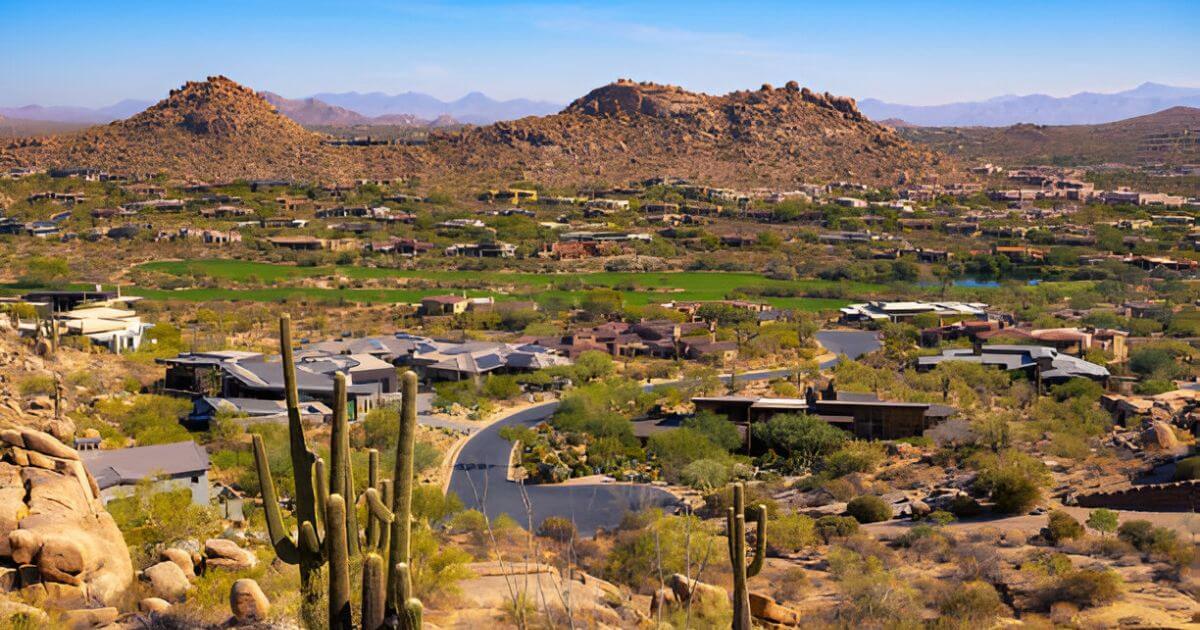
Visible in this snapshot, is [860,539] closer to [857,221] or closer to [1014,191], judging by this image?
[857,221]

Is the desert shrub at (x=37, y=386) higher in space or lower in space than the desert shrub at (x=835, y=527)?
higher

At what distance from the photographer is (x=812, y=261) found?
81188 millimetres

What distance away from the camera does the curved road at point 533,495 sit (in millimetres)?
25359

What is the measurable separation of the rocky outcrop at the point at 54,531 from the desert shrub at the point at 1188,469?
65.7 ft

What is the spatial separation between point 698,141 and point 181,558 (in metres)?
132

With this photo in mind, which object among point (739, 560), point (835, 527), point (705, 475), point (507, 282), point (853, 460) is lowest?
point (507, 282)

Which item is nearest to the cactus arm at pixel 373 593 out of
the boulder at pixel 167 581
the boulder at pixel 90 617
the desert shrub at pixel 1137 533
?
the boulder at pixel 90 617

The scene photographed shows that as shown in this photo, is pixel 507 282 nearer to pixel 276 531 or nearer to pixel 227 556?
pixel 227 556

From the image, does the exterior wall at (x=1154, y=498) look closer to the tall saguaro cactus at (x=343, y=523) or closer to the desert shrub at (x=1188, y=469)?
the desert shrub at (x=1188, y=469)

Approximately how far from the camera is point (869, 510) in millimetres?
24688

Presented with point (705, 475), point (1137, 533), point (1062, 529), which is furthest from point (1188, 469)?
point (705, 475)

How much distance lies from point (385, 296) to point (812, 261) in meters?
30.4

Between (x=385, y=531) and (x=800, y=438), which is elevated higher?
(x=385, y=531)

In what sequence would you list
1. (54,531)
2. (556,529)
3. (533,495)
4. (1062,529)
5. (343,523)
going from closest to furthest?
1. (343,523)
2. (54,531)
3. (1062,529)
4. (556,529)
5. (533,495)
